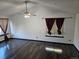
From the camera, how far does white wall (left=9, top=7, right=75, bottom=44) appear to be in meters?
6.15

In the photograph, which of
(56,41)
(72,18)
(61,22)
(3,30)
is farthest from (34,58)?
(3,30)

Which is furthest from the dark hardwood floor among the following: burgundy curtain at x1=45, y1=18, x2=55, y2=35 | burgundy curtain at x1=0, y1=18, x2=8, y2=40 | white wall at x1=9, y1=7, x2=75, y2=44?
burgundy curtain at x1=0, y1=18, x2=8, y2=40

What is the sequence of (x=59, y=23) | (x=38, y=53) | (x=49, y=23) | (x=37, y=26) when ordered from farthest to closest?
(x=37, y=26)
(x=49, y=23)
(x=59, y=23)
(x=38, y=53)

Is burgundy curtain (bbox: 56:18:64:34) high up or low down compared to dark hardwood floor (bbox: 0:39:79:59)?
up

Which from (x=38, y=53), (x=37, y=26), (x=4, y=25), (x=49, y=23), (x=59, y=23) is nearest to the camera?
(x=38, y=53)

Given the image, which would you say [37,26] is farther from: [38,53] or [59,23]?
[38,53]

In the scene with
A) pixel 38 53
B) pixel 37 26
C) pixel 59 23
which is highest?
pixel 59 23

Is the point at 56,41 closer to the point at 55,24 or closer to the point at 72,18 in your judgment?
the point at 55,24

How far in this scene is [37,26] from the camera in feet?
22.9

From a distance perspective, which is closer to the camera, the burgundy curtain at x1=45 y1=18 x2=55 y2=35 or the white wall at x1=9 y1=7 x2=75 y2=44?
the white wall at x1=9 y1=7 x2=75 y2=44

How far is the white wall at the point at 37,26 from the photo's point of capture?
20.2ft

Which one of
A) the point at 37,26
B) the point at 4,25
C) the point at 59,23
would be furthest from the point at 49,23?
the point at 4,25

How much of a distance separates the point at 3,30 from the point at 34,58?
453 cm

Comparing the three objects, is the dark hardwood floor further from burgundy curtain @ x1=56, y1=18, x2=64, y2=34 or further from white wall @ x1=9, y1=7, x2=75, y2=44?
burgundy curtain @ x1=56, y1=18, x2=64, y2=34
